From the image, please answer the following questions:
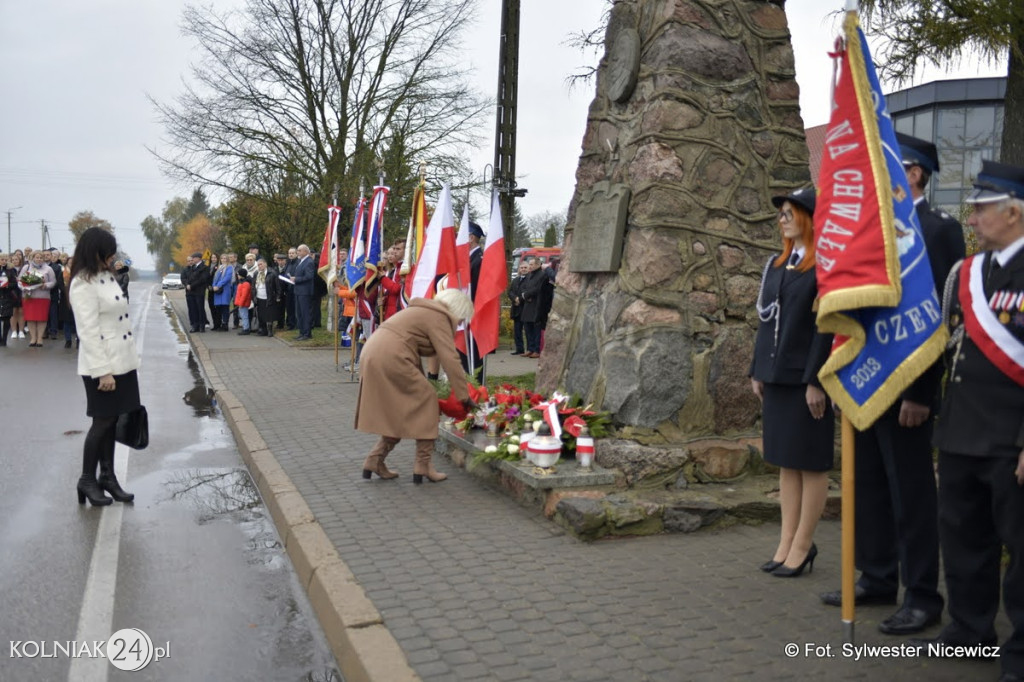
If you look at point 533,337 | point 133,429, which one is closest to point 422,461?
point 133,429

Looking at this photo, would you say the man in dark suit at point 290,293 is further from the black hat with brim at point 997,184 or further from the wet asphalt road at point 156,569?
the black hat with brim at point 997,184

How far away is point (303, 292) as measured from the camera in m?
21.1

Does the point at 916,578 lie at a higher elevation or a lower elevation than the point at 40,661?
higher

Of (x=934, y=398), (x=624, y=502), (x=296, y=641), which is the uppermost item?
(x=934, y=398)

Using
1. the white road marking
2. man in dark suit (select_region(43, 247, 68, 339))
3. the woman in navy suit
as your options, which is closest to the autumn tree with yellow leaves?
man in dark suit (select_region(43, 247, 68, 339))

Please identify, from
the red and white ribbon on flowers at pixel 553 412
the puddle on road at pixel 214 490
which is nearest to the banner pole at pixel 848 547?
the red and white ribbon on flowers at pixel 553 412

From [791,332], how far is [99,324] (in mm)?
4746

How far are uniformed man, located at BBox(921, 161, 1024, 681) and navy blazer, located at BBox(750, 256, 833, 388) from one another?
3.03 feet

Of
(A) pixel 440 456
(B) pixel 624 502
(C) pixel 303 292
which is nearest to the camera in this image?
(B) pixel 624 502

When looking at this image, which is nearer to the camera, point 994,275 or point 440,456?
point 994,275

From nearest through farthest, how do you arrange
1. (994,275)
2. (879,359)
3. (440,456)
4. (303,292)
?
1. (994,275)
2. (879,359)
3. (440,456)
4. (303,292)

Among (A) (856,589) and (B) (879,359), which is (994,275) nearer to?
(B) (879,359)

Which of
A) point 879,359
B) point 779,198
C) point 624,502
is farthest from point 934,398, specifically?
point 624,502

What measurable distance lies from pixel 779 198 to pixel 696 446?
214 cm
